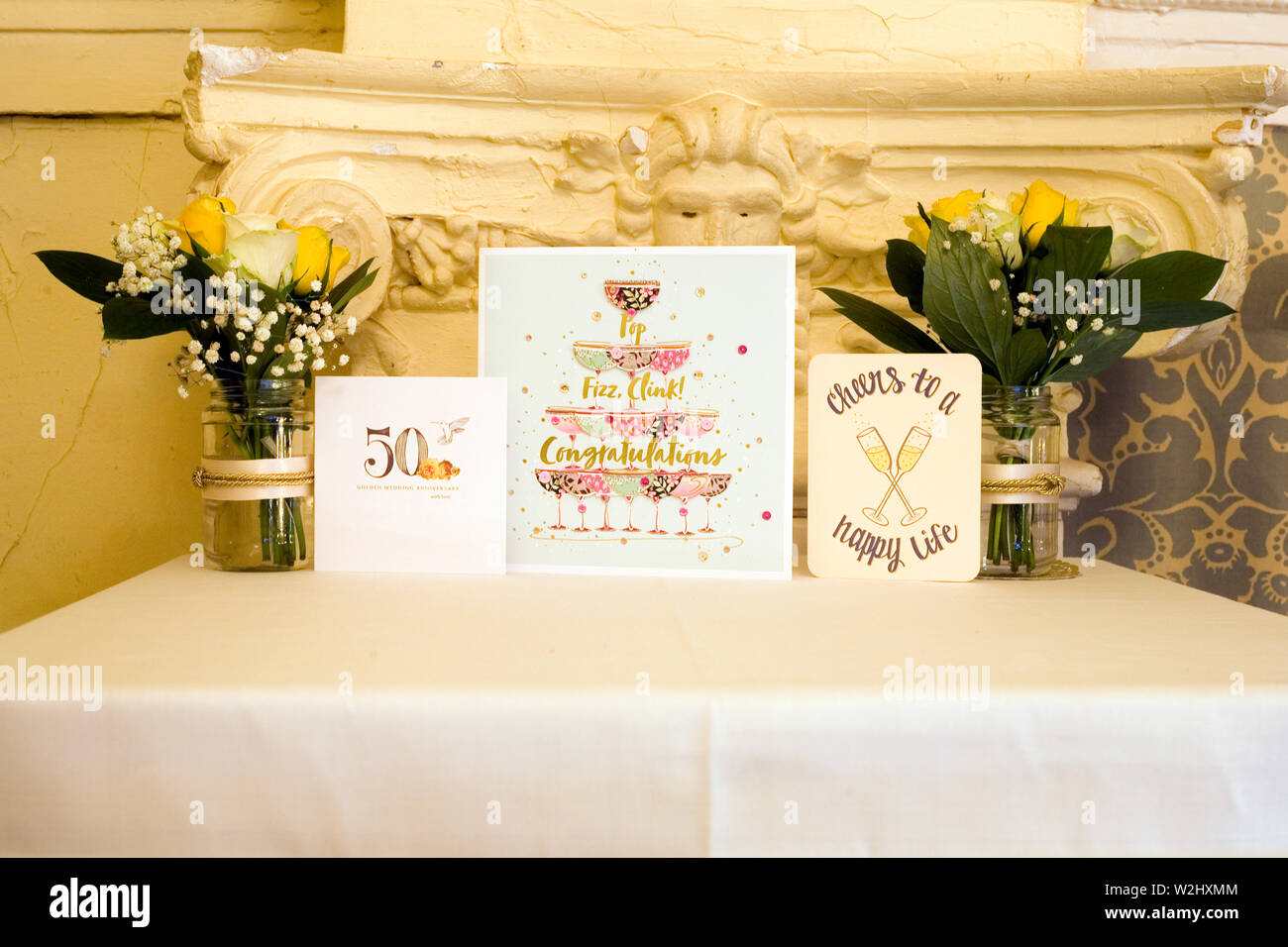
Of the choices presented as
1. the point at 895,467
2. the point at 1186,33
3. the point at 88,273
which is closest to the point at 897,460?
the point at 895,467

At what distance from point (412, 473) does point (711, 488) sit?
293 mm

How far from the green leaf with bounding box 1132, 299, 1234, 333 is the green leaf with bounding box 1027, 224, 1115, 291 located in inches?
3.1

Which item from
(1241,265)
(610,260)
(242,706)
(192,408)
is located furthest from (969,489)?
(192,408)

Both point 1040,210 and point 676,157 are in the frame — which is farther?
point 676,157

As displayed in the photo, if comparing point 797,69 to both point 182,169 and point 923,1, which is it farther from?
point 182,169

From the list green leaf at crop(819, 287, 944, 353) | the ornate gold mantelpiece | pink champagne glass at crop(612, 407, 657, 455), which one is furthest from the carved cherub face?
pink champagne glass at crop(612, 407, 657, 455)

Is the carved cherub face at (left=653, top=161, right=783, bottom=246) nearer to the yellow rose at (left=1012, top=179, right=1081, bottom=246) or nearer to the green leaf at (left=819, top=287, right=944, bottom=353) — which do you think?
the green leaf at (left=819, top=287, right=944, bottom=353)

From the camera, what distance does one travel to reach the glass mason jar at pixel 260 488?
92cm

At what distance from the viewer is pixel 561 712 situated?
0.54 metres

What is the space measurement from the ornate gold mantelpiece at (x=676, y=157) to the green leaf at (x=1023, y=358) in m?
0.27

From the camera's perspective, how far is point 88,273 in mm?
915

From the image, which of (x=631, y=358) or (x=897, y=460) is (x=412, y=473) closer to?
(x=631, y=358)
